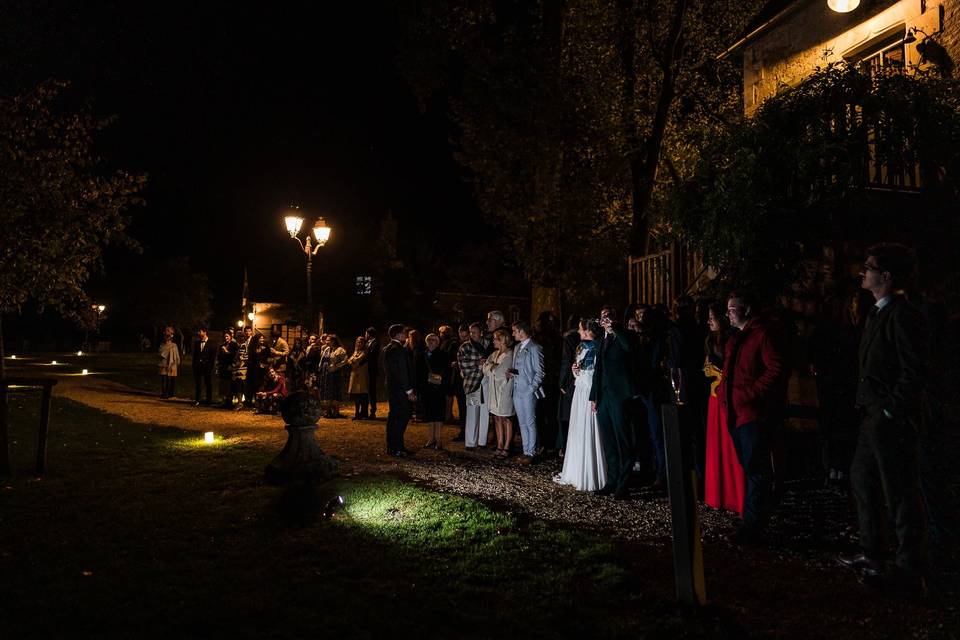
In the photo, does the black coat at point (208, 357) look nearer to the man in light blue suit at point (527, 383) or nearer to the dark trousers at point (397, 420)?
the dark trousers at point (397, 420)

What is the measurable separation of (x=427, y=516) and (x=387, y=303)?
43160mm

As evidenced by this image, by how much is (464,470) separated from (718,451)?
11.2 feet

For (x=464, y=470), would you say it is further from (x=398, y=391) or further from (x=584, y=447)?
(x=584, y=447)

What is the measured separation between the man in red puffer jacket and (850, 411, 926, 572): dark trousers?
855 millimetres

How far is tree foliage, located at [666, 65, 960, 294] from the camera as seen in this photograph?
6539mm

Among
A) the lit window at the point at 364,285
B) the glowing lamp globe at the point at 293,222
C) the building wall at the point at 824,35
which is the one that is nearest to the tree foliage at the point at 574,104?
the building wall at the point at 824,35

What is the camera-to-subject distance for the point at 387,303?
161ft

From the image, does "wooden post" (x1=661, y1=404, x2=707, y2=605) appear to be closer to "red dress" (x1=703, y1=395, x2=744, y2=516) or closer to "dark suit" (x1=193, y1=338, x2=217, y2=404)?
"red dress" (x1=703, y1=395, x2=744, y2=516)

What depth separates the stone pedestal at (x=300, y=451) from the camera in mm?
7953

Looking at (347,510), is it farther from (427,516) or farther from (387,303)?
(387,303)

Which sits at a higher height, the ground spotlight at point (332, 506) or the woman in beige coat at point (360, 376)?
the woman in beige coat at point (360, 376)

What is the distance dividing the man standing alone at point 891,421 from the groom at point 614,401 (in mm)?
2719

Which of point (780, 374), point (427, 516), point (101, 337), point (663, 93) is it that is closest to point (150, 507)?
point (427, 516)

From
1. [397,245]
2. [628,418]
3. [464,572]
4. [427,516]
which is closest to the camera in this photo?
[464,572]
